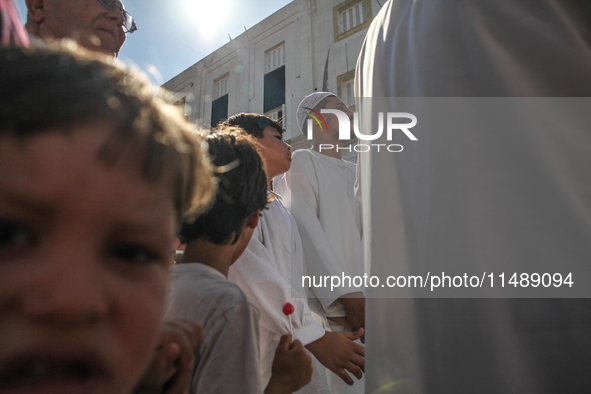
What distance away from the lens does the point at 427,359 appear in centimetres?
97

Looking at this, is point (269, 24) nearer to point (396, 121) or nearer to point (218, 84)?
point (218, 84)

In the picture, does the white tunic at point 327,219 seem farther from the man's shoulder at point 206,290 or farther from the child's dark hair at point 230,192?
the man's shoulder at point 206,290

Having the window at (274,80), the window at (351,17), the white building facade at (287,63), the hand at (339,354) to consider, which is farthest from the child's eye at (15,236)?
the window at (274,80)

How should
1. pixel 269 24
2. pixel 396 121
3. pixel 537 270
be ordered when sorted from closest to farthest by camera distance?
1. pixel 537 270
2. pixel 396 121
3. pixel 269 24

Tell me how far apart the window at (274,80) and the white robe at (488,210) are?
38.7 ft

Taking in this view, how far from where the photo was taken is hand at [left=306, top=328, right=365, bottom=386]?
63.1 inches

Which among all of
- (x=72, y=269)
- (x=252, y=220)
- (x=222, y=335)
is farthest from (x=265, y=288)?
(x=72, y=269)

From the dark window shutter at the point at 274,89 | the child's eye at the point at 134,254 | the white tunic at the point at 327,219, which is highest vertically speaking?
the dark window shutter at the point at 274,89

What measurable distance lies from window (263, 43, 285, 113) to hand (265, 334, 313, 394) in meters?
12.3

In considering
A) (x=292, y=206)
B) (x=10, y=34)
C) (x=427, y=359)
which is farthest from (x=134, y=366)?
(x=292, y=206)

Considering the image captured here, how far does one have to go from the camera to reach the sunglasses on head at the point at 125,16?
5.21 feet

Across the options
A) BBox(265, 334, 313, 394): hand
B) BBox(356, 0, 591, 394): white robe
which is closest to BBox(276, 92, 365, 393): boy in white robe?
BBox(356, 0, 591, 394): white robe

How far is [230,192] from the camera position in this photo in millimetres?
922

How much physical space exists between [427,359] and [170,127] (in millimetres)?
927
